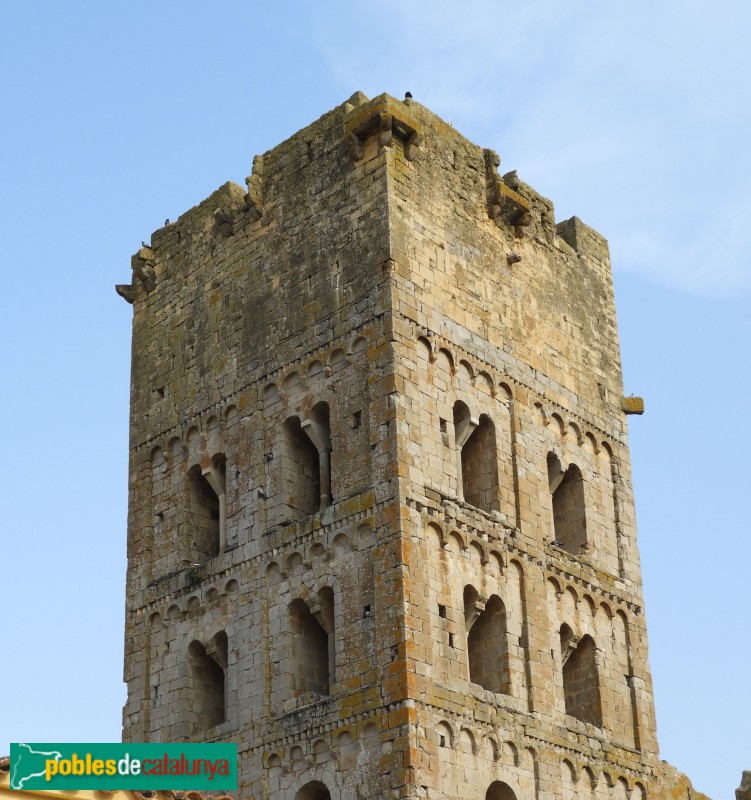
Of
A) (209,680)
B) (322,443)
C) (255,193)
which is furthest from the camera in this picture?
(255,193)

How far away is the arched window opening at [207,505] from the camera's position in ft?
99.4

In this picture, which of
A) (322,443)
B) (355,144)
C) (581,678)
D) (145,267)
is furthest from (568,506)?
(145,267)

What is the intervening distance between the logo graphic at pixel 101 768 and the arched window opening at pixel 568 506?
34.9 ft

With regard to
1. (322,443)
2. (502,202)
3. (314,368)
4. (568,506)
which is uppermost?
(502,202)

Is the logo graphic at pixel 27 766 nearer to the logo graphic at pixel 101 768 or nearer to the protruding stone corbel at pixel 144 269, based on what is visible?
the logo graphic at pixel 101 768

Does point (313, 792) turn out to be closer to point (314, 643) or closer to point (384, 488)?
point (314, 643)

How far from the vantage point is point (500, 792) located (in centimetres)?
2688

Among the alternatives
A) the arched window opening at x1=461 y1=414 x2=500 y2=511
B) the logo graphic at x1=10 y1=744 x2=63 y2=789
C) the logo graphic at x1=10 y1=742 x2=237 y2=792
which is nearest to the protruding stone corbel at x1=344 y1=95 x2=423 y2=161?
the arched window opening at x1=461 y1=414 x2=500 y2=511

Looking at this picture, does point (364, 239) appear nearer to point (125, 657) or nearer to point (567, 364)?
point (567, 364)

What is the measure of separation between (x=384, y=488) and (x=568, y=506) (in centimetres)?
494

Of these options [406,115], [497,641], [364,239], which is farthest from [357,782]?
[406,115]

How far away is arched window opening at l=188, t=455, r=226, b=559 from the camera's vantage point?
3030cm

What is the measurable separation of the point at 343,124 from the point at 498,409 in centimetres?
530

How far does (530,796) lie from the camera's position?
27031mm
